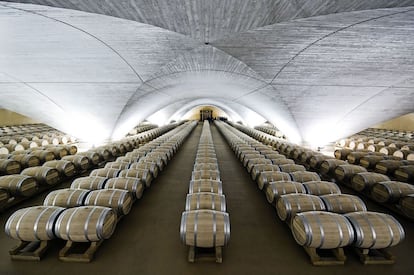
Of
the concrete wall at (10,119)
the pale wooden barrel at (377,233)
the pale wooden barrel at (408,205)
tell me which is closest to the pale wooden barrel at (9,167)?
the pale wooden barrel at (377,233)

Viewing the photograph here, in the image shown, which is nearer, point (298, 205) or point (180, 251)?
point (180, 251)

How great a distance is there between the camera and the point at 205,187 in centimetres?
430

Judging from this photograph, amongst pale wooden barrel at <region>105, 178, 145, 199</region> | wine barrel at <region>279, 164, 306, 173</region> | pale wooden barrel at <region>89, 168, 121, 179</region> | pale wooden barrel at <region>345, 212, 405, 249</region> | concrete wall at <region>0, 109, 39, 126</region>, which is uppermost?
concrete wall at <region>0, 109, 39, 126</region>

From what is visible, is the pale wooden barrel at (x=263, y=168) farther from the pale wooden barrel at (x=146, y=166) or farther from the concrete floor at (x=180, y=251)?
the pale wooden barrel at (x=146, y=166)

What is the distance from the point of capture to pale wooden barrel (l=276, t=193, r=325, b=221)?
357cm

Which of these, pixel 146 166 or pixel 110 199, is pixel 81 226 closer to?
pixel 110 199

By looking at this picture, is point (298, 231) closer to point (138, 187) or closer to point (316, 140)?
point (138, 187)

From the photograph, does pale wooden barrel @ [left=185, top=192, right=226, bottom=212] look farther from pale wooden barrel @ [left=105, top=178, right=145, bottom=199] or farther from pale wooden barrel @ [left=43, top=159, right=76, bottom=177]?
pale wooden barrel @ [left=43, top=159, right=76, bottom=177]

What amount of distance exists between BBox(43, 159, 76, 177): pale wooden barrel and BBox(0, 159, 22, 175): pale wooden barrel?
3.49 feet

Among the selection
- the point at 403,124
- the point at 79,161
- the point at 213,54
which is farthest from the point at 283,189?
the point at 403,124

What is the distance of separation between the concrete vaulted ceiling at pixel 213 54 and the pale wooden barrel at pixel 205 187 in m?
3.78

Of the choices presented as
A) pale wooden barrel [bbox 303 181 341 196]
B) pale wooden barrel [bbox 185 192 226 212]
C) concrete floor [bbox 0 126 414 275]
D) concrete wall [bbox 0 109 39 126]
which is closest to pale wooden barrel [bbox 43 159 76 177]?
concrete floor [bbox 0 126 414 275]

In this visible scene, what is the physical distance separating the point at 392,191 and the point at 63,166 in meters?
8.67

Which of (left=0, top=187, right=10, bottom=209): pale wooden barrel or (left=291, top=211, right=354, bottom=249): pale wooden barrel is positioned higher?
(left=0, top=187, right=10, bottom=209): pale wooden barrel
